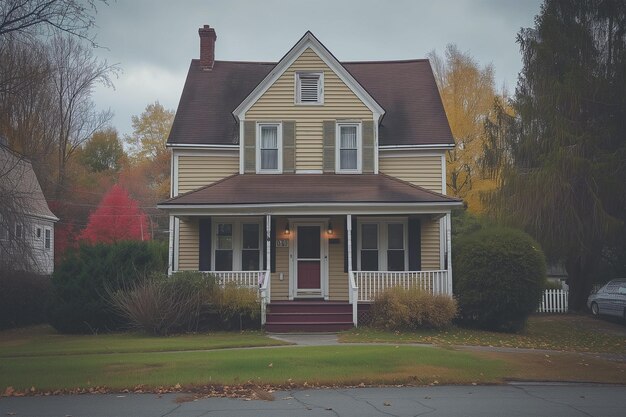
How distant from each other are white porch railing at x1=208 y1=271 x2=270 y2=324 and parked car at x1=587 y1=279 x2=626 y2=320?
47.0ft

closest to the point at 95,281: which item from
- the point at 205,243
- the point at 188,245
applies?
the point at 188,245

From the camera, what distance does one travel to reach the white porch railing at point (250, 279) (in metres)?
19.0

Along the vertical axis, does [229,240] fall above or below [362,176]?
below

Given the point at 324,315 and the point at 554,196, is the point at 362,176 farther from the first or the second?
the point at 554,196

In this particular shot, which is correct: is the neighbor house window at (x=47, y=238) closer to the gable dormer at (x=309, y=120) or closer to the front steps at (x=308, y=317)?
the gable dormer at (x=309, y=120)

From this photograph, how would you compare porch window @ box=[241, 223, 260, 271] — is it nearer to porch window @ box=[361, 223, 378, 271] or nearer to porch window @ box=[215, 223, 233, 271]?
porch window @ box=[215, 223, 233, 271]

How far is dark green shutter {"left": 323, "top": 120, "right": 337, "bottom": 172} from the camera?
72.3 ft

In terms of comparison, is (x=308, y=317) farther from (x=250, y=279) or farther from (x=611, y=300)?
(x=611, y=300)

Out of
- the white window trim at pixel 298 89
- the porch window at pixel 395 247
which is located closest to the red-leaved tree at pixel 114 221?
the white window trim at pixel 298 89

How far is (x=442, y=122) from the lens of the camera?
23.0 m

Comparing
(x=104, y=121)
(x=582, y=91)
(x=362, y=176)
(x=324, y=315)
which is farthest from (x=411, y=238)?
(x=104, y=121)

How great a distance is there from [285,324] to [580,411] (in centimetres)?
1044

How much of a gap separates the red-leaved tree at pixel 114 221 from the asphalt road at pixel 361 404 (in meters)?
32.7

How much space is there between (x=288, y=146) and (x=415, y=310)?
7325 millimetres
